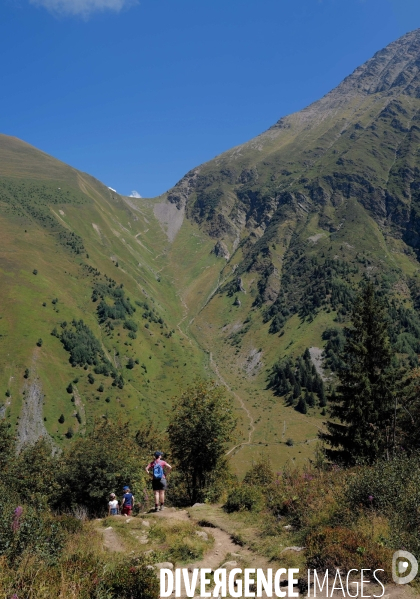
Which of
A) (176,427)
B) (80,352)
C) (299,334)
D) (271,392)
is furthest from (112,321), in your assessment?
(176,427)

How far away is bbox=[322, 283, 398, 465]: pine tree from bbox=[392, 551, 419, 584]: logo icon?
1730 centimetres

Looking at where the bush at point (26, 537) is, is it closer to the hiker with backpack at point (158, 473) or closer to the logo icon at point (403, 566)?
the logo icon at point (403, 566)

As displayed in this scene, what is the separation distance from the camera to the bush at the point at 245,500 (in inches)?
A: 644

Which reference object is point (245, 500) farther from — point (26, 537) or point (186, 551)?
point (26, 537)

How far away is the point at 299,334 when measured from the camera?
194875 millimetres

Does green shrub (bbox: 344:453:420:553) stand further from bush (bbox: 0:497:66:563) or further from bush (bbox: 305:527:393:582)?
bush (bbox: 0:497:66:563)

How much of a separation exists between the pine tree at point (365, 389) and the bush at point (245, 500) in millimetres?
10985

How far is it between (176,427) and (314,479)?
1277 cm

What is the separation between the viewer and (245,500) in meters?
16.7

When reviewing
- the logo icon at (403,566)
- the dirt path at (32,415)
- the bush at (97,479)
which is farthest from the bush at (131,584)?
the dirt path at (32,415)

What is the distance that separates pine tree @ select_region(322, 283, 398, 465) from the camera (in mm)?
25875

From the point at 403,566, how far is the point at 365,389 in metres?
19.7

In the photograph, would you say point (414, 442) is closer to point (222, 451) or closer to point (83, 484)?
point (222, 451)

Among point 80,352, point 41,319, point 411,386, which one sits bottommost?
point 411,386
